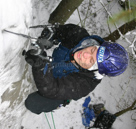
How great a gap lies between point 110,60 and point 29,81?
4.51ft

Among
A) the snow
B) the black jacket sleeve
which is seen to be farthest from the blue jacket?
the snow

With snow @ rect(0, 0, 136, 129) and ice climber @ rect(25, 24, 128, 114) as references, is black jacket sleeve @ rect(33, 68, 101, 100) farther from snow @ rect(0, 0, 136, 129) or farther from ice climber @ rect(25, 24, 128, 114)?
snow @ rect(0, 0, 136, 129)

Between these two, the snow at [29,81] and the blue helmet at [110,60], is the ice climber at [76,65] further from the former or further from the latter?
the snow at [29,81]

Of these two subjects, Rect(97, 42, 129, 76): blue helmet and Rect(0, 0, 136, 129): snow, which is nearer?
Rect(0, 0, 136, 129): snow

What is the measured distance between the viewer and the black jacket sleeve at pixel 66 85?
164 centimetres

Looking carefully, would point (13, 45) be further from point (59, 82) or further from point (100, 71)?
point (100, 71)

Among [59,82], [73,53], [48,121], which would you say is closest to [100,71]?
[73,53]

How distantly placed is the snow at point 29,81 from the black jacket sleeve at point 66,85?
38 cm

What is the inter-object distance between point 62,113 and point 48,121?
42 centimetres

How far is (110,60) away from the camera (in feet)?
5.56

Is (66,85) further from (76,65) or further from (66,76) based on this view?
(76,65)

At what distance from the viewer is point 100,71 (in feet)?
5.65

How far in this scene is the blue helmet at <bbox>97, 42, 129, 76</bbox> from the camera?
168 centimetres

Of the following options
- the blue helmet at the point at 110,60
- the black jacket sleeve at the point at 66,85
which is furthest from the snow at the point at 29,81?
the blue helmet at the point at 110,60
